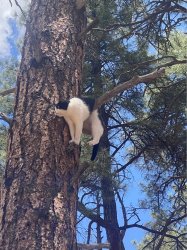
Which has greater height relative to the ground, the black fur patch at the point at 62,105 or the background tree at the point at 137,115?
the background tree at the point at 137,115

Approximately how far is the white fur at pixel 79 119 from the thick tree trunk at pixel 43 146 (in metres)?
0.05

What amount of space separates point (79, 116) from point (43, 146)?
0.64 meters

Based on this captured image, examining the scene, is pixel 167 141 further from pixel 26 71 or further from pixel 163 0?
pixel 26 71

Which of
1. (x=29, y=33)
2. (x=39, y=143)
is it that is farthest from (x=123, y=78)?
(x=39, y=143)

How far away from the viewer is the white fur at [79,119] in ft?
7.30

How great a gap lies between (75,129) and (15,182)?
21.6 inches

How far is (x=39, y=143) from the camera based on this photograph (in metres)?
2.06

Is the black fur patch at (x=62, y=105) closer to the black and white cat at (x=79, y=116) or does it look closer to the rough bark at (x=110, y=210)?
the black and white cat at (x=79, y=116)

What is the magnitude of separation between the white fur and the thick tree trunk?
0.05 m

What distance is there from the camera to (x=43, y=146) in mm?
2061

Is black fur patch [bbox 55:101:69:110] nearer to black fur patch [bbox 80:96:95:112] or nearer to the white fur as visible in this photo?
the white fur

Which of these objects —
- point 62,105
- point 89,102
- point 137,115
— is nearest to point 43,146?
point 62,105

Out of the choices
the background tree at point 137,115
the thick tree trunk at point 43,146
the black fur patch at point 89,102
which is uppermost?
the background tree at point 137,115

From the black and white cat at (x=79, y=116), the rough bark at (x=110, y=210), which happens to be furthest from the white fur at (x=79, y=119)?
the rough bark at (x=110, y=210)
